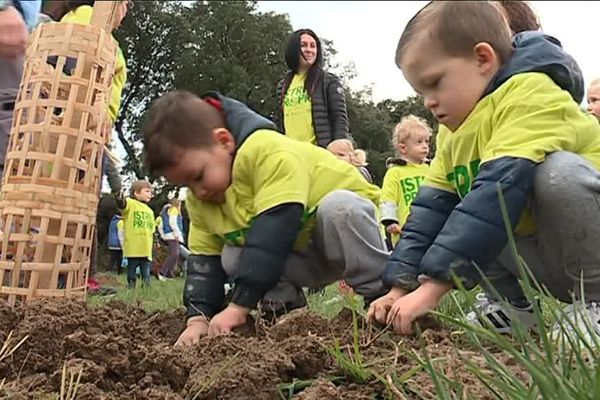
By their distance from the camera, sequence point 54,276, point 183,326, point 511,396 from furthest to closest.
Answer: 1. point 54,276
2. point 183,326
3. point 511,396

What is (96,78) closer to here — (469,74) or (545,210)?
(469,74)

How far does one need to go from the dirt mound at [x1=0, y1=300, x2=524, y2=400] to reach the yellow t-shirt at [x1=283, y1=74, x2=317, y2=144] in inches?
161

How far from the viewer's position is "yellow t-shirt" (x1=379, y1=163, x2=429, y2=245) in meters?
5.97

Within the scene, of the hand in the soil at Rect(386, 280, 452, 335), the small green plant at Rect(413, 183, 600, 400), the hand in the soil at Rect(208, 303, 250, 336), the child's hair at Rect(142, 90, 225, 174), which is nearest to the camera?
the small green plant at Rect(413, 183, 600, 400)

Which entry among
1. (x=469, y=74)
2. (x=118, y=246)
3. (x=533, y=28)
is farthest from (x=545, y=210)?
(x=118, y=246)

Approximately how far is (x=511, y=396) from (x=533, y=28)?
1887 mm

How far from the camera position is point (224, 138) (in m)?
2.48

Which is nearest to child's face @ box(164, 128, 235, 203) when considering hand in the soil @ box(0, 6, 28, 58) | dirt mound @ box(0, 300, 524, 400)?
dirt mound @ box(0, 300, 524, 400)

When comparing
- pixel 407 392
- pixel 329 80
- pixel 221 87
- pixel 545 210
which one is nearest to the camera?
pixel 407 392

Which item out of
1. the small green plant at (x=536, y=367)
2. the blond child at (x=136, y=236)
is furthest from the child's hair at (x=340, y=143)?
the blond child at (x=136, y=236)

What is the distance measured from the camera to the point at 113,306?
2.60m

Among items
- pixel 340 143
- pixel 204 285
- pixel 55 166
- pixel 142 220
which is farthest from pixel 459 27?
pixel 142 220

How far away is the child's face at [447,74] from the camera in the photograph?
6.27 ft

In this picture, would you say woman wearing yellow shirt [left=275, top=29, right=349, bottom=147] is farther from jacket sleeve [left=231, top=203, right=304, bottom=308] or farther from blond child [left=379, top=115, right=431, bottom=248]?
jacket sleeve [left=231, top=203, right=304, bottom=308]
